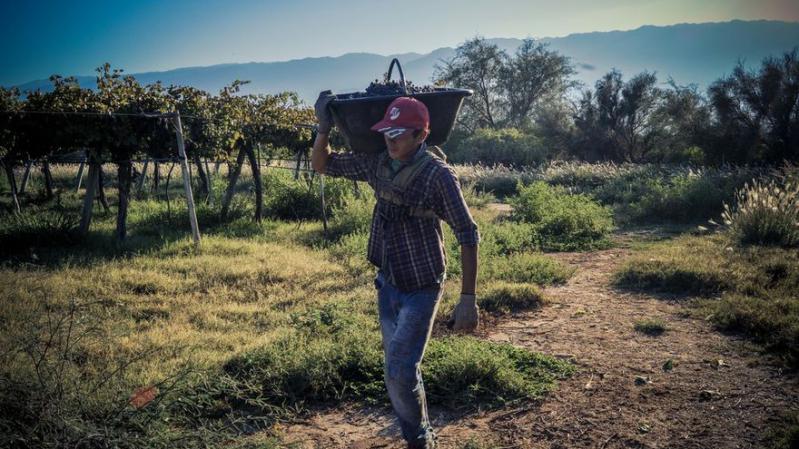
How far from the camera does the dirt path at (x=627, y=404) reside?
3291 millimetres

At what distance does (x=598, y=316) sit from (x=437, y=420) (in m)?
3.00

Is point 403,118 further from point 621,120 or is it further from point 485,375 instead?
point 621,120

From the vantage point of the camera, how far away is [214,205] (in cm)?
1126

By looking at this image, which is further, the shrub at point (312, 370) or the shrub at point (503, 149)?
the shrub at point (503, 149)

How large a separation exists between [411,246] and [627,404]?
241 cm

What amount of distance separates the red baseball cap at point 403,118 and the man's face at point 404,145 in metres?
0.04

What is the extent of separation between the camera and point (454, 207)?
8.23 ft

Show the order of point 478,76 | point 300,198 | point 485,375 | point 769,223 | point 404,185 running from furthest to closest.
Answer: point 478,76, point 300,198, point 769,223, point 485,375, point 404,185

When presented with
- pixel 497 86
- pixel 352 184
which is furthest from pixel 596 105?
pixel 352 184

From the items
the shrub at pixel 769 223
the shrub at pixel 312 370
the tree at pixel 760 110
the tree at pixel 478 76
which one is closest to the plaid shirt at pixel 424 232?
the shrub at pixel 312 370

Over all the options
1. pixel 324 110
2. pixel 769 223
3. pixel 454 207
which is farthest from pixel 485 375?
pixel 769 223

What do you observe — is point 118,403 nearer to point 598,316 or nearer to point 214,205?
point 598,316

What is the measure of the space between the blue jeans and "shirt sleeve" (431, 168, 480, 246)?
15.1 inches

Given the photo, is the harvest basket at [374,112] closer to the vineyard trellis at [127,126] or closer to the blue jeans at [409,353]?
the blue jeans at [409,353]
